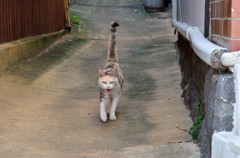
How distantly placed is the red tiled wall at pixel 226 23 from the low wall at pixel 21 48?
4.70 meters

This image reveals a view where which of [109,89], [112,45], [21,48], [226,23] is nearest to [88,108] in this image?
[109,89]

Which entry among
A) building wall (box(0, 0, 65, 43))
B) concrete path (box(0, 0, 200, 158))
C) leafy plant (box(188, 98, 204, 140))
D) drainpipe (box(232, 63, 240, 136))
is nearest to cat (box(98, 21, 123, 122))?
concrete path (box(0, 0, 200, 158))

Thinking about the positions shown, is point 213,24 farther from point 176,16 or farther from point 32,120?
point 176,16

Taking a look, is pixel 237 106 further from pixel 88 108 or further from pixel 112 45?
pixel 112 45

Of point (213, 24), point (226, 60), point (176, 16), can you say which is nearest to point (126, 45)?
point (176, 16)

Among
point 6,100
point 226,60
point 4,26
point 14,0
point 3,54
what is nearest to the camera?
point 226,60

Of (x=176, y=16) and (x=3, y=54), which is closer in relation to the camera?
(x=3, y=54)

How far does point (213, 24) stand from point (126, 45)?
26.1 ft

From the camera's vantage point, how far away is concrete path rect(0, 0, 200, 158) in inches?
174

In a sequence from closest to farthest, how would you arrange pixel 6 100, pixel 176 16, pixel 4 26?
pixel 6 100
pixel 4 26
pixel 176 16

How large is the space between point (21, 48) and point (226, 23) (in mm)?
5813

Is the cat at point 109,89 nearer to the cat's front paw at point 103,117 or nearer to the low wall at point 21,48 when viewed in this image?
the cat's front paw at point 103,117

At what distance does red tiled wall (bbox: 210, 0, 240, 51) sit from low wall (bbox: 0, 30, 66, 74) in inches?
185

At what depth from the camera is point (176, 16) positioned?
29.6 ft
